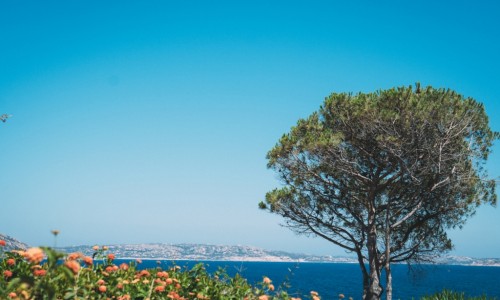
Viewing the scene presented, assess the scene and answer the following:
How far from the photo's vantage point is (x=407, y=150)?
11.8m

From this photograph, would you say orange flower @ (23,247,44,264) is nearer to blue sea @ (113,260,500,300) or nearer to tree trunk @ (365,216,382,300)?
blue sea @ (113,260,500,300)

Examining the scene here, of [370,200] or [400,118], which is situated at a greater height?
[400,118]

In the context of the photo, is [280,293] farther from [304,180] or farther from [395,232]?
[395,232]

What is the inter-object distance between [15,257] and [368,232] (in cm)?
1160

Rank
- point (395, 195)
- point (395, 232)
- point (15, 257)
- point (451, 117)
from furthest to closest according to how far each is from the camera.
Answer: point (395, 232), point (395, 195), point (451, 117), point (15, 257)

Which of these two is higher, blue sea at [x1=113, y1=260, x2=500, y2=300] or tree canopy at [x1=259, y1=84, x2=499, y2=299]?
tree canopy at [x1=259, y1=84, x2=499, y2=299]

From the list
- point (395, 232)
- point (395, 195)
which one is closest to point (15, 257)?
point (395, 195)

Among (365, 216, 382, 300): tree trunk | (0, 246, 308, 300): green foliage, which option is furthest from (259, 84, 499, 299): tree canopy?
(0, 246, 308, 300): green foliage

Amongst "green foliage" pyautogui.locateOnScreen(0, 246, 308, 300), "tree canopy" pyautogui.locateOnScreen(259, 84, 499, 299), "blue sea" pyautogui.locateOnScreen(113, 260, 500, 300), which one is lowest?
"blue sea" pyautogui.locateOnScreen(113, 260, 500, 300)

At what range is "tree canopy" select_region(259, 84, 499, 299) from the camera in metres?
11.5

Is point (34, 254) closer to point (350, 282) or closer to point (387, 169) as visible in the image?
point (387, 169)

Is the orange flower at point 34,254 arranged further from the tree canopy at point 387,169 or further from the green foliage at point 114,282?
the tree canopy at point 387,169

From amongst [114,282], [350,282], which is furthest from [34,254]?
[350,282]

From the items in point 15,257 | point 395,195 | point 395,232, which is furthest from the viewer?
point 395,232
